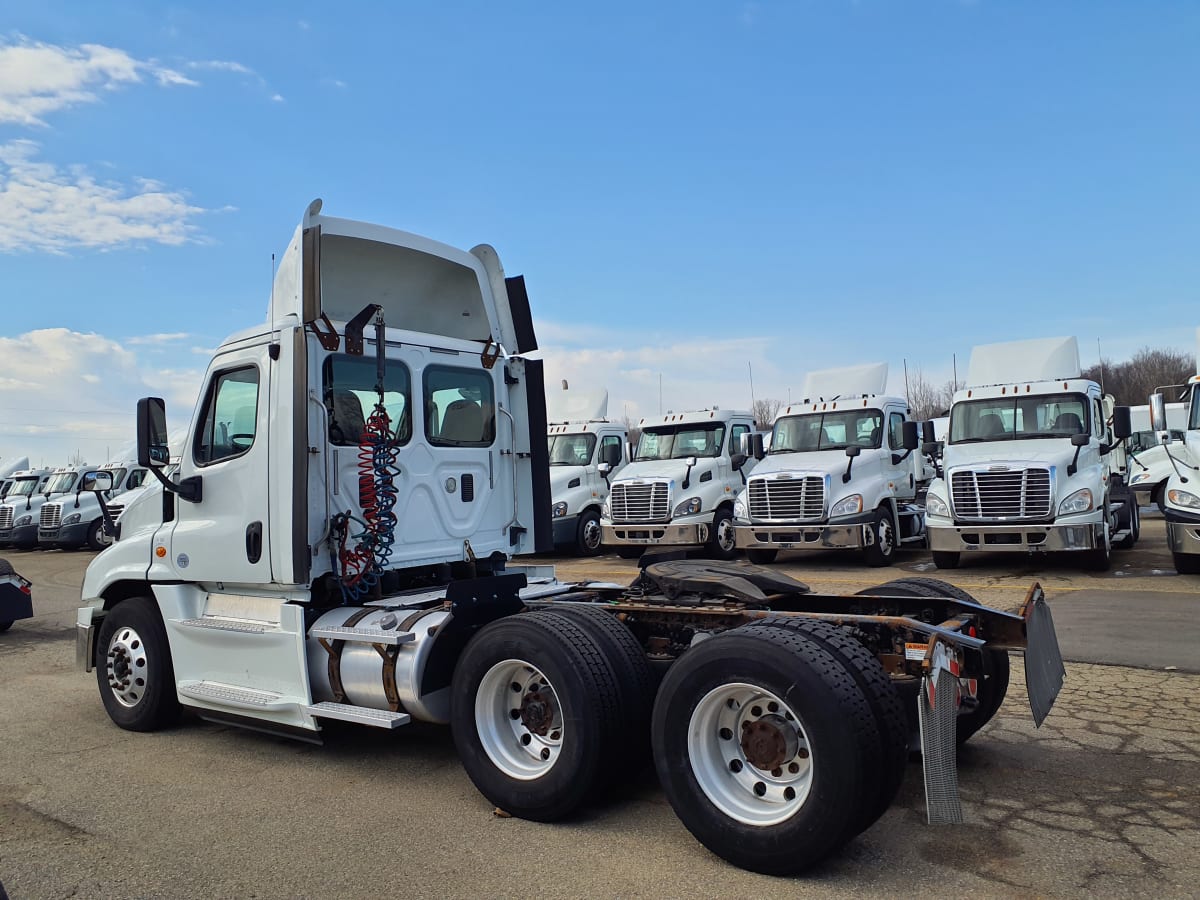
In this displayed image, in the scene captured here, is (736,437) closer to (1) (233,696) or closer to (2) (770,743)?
(1) (233,696)

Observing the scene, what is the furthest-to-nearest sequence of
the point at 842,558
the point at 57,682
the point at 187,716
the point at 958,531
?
1. the point at 842,558
2. the point at 958,531
3. the point at 57,682
4. the point at 187,716

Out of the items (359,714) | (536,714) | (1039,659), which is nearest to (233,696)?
(359,714)

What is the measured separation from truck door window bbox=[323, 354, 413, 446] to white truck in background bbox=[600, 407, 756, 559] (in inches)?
426

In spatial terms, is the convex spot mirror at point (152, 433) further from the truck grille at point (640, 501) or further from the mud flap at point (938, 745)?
the truck grille at point (640, 501)

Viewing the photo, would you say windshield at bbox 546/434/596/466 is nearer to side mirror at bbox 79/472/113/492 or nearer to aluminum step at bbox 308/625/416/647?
side mirror at bbox 79/472/113/492

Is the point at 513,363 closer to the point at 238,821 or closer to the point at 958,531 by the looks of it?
the point at 238,821

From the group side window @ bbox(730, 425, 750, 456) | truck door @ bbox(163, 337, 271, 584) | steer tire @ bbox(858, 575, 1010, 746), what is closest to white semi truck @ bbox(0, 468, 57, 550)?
side window @ bbox(730, 425, 750, 456)

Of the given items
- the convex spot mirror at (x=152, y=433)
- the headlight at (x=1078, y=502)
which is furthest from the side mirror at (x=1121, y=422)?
the convex spot mirror at (x=152, y=433)

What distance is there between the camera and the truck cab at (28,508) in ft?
88.1

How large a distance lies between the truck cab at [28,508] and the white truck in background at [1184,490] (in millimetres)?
27214

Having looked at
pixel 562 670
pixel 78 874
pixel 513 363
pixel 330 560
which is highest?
pixel 513 363

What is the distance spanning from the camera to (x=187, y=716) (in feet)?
22.3

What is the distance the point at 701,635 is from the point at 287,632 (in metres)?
2.47

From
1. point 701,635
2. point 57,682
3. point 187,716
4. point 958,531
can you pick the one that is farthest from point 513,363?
point 958,531
